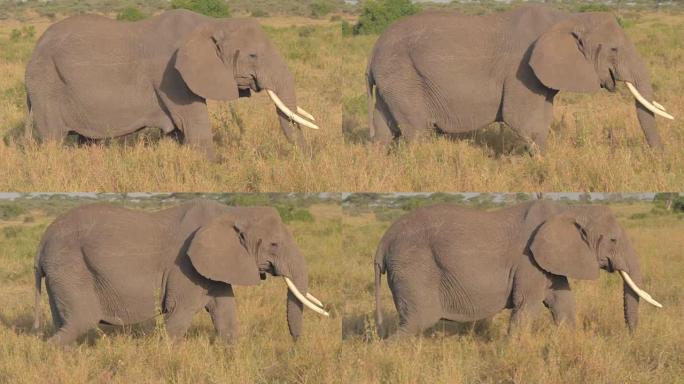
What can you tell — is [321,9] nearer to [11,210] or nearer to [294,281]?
[11,210]

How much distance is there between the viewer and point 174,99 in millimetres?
8148

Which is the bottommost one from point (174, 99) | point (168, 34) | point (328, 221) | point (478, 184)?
point (328, 221)

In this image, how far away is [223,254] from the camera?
694cm

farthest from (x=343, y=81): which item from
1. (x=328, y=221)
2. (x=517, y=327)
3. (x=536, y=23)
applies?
(x=517, y=327)

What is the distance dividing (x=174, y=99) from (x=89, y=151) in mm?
1000

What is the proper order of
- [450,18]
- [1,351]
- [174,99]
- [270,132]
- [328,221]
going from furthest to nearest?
[328,221], [270,132], [450,18], [174,99], [1,351]

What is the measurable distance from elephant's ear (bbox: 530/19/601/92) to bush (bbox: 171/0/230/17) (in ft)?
71.4

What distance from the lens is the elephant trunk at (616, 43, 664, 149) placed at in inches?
326

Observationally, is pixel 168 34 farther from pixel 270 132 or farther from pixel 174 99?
pixel 270 132

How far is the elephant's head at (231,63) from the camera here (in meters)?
7.96

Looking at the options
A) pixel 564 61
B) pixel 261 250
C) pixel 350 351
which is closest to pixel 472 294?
pixel 350 351

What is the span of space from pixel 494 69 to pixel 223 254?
298cm

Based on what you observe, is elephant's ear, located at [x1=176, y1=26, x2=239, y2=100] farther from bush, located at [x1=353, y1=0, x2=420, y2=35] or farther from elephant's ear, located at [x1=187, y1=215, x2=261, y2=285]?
bush, located at [x1=353, y1=0, x2=420, y2=35]

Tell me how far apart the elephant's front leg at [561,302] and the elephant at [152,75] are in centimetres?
244
